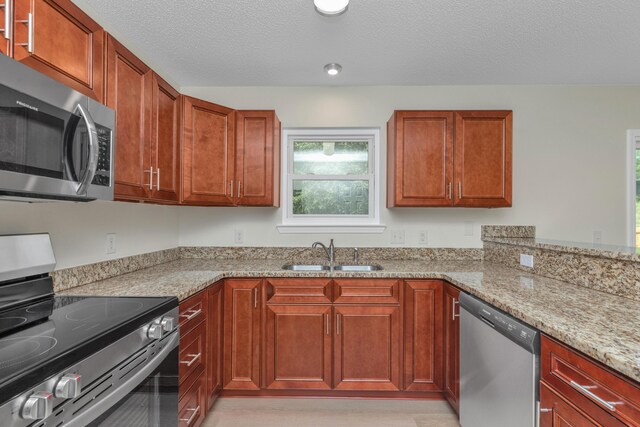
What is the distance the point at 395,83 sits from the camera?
2830 millimetres

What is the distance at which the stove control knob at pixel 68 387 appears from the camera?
843 mm

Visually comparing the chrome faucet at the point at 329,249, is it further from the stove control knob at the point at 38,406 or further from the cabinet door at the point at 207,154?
the stove control knob at the point at 38,406

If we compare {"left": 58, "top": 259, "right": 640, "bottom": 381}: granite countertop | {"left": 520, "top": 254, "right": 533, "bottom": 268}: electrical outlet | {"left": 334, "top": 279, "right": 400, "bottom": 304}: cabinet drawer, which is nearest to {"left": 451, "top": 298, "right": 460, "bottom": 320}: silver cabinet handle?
{"left": 58, "top": 259, "right": 640, "bottom": 381}: granite countertop

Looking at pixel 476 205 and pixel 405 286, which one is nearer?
pixel 405 286

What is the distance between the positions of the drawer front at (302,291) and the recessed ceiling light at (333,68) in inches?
61.6

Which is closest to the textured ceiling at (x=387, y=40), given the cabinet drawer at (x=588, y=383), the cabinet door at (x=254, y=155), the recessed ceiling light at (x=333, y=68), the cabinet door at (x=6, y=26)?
the recessed ceiling light at (x=333, y=68)

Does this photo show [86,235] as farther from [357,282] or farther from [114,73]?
[357,282]

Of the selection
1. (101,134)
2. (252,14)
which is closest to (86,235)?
(101,134)

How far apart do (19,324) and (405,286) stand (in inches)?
76.3

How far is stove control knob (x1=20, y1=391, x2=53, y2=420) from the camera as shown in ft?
2.49

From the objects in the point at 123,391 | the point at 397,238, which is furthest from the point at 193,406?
the point at 397,238

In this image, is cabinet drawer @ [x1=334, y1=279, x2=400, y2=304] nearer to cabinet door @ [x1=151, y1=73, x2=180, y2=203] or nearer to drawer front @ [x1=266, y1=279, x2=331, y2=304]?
drawer front @ [x1=266, y1=279, x2=331, y2=304]

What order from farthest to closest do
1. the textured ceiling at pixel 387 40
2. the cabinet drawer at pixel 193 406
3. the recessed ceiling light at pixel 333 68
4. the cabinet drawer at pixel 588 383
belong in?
1. the recessed ceiling light at pixel 333 68
2. the textured ceiling at pixel 387 40
3. the cabinet drawer at pixel 193 406
4. the cabinet drawer at pixel 588 383

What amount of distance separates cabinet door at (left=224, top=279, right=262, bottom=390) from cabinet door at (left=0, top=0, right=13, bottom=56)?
1.58 m
